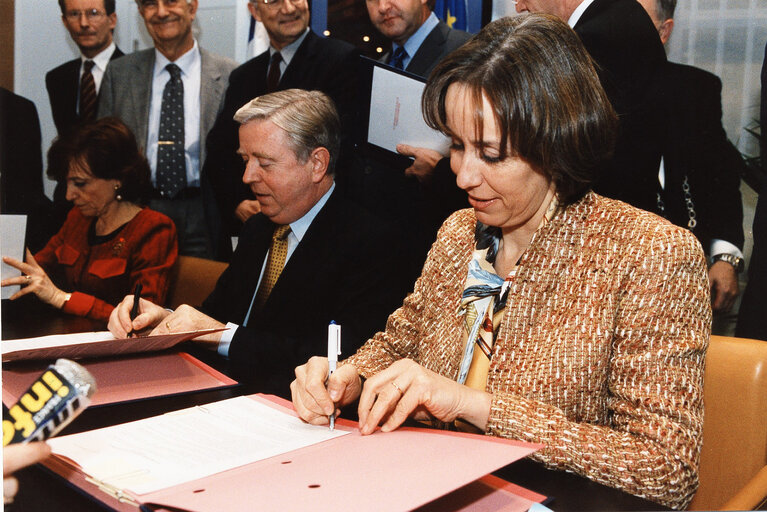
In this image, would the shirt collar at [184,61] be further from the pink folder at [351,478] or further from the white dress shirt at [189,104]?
the pink folder at [351,478]

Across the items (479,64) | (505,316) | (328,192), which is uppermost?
(479,64)

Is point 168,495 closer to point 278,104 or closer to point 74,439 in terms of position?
point 74,439

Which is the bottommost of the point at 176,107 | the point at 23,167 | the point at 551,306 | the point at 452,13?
the point at 551,306

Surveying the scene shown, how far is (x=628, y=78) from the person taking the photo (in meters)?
1.93

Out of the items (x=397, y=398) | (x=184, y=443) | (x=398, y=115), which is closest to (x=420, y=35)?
(x=398, y=115)

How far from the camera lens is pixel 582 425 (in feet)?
3.21

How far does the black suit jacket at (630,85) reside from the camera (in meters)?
1.84

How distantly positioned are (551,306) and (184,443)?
61 centimetres

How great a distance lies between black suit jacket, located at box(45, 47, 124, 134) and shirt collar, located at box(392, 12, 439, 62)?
4.69 ft

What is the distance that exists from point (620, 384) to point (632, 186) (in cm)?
107

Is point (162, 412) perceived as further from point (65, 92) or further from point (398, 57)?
point (65, 92)

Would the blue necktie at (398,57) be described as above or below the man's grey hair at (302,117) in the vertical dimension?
above

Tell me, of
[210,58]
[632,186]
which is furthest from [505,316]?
[210,58]

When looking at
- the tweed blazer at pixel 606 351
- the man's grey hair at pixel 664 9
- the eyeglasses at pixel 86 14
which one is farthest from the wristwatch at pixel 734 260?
the eyeglasses at pixel 86 14
